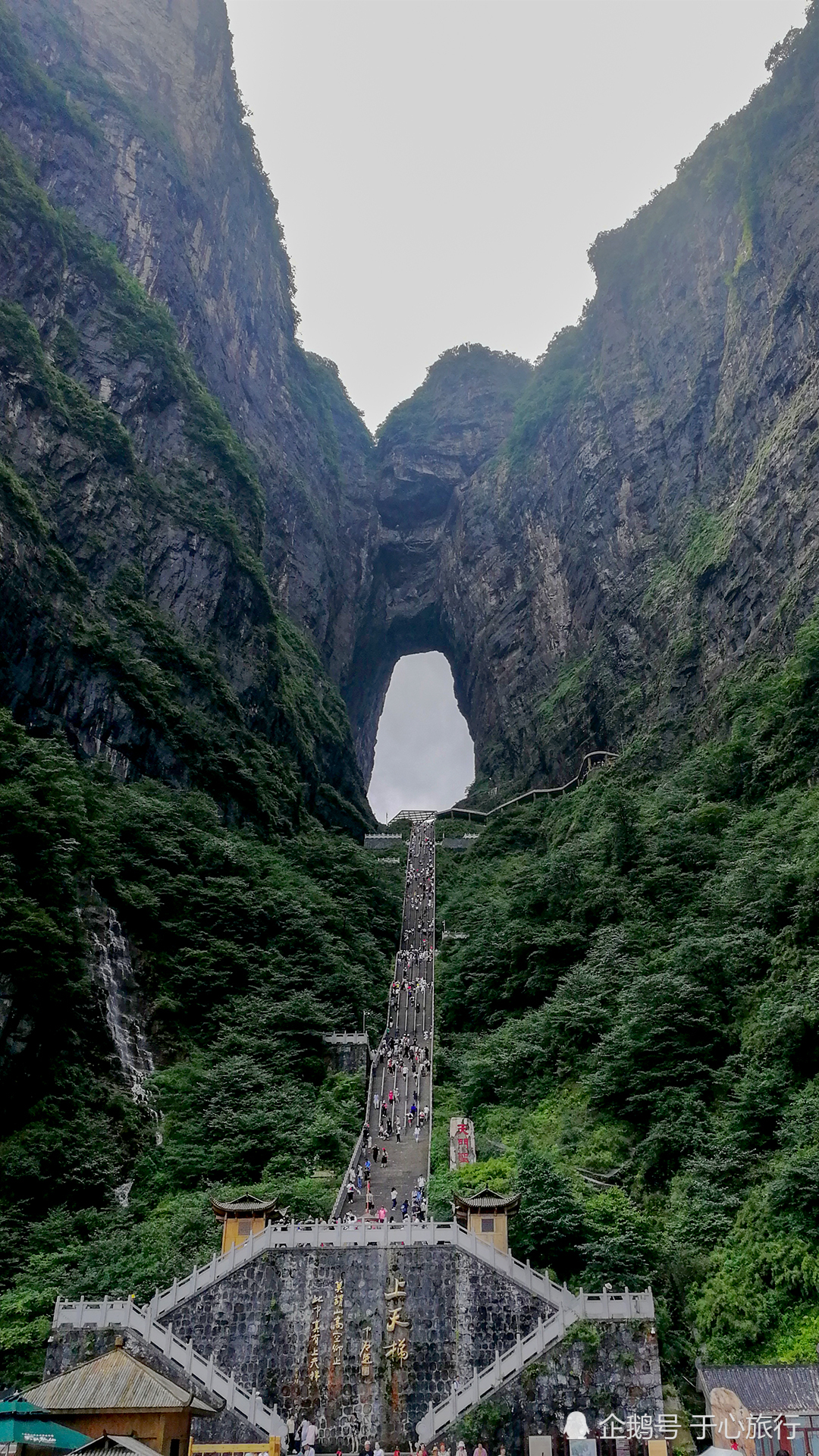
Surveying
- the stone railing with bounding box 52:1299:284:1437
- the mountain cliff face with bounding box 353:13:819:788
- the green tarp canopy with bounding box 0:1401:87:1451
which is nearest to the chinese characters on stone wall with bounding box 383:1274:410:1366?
the stone railing with bounding box 52:1299:284:1437

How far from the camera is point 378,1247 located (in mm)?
14859

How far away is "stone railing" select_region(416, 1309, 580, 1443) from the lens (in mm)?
13188

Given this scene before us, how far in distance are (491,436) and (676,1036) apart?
64488 mm

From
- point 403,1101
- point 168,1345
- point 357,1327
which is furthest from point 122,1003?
point 357,1327

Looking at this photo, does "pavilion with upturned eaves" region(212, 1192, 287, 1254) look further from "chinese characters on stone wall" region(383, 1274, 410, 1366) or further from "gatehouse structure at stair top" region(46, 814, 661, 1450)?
"chinese characters on stone wall" region(383, 1274, 410, 1366)

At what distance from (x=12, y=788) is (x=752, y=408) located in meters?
34.5

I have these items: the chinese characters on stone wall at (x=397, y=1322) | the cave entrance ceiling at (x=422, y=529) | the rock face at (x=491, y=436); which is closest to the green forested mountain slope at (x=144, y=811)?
the rock face at (x=491, y=436)

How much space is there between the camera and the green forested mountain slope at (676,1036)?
46.6ft

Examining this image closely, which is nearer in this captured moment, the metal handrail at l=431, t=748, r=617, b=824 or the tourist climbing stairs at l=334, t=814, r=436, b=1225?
the tourist climbing stairs at l=334, t=814, r=436, b=1225

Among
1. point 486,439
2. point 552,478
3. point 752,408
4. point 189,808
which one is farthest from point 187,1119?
point 486,439

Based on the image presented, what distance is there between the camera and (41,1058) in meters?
19.9

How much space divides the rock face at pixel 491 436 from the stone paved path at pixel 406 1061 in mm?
10905

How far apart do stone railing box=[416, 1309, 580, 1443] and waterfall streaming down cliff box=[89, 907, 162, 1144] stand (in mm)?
9240

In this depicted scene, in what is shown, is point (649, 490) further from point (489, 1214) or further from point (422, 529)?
point (489, 1214)
